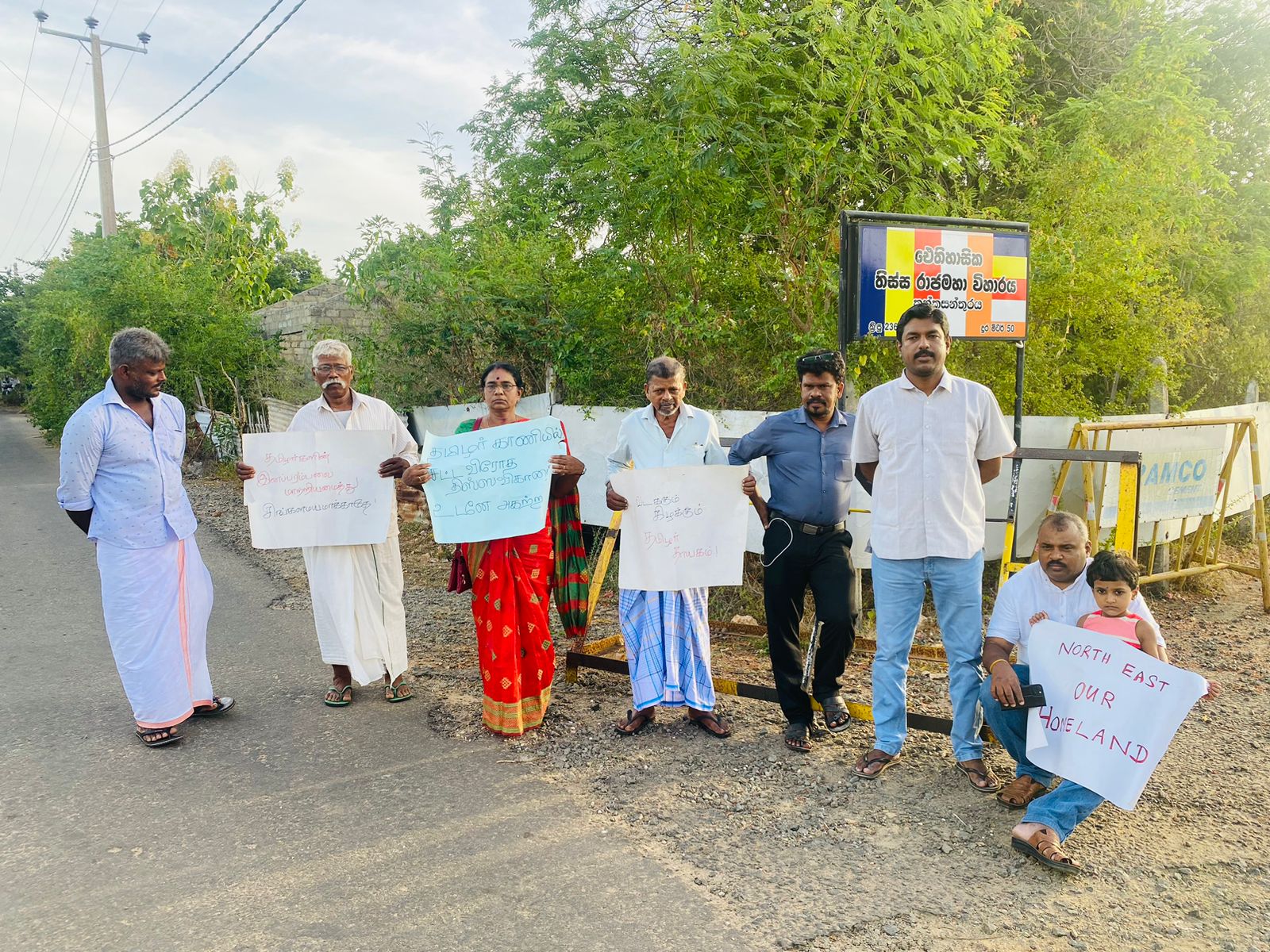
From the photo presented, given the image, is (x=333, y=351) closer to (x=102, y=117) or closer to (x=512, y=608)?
(x=512, y=608)

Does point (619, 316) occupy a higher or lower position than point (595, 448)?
higher

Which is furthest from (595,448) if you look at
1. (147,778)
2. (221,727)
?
(147,778)

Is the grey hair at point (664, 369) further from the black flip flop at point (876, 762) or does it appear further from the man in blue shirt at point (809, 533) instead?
the black flip flop at point (876, 762)

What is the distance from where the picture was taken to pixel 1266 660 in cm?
587

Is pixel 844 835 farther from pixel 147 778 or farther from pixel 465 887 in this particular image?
pixel 147 778

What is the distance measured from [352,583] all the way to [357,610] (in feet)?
0.52

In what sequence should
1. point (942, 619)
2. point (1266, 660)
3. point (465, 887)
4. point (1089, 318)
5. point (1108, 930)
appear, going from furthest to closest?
point (1089, 318)
point (1266, 660)
point (942, 619)
point (465, 887)
point (1108, 930)

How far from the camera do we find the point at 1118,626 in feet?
11.6

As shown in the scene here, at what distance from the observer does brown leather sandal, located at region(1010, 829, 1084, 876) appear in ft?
10.7

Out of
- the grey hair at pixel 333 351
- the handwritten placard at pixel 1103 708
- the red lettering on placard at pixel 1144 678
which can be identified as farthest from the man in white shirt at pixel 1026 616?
the grey hair at pixel 333 351

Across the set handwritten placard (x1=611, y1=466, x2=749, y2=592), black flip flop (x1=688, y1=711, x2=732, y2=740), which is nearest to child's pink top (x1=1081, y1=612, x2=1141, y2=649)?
handwritten placard (x1=611, y1=466, x2=749, y2=592)

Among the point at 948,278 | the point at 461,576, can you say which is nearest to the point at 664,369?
the point at 461,576

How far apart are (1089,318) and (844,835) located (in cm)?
489

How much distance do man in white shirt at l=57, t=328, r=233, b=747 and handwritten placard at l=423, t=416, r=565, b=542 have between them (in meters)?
1.43
